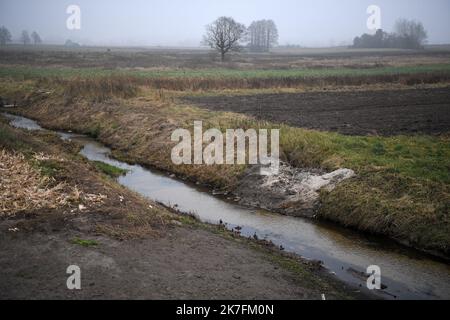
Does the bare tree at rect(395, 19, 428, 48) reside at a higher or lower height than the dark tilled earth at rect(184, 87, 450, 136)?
higher

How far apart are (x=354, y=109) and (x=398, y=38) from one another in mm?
160266

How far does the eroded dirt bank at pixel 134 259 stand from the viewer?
32.4ft

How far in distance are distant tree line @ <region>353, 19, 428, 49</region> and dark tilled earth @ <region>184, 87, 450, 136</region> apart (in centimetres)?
13882

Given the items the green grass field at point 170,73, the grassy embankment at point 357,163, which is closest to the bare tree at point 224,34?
the green grass field at point 170,73

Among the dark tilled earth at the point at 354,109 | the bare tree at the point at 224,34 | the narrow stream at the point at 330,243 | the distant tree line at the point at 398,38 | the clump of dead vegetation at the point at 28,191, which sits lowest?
the narrow stream at the point at 330,243

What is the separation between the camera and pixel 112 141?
97.7ft

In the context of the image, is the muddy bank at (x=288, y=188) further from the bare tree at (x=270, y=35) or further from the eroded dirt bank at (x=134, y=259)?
the bare tree at (x=270, y=35)

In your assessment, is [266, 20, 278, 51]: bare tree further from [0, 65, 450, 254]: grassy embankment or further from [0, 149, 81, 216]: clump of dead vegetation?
[0, 149, 81, 216]: clump of dead vegetation

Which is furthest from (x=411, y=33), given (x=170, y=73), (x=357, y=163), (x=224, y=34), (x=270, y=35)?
(x=357, y=163)

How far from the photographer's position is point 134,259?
11.3 metres

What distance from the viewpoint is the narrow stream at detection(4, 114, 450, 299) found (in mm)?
12055

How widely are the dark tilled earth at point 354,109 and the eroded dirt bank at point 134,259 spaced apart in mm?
14217

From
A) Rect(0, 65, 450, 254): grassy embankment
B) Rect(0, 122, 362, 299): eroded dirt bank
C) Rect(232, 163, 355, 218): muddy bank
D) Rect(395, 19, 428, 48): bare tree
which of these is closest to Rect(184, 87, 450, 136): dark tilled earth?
Rect(0, 65, 450, 254): grassy embankment

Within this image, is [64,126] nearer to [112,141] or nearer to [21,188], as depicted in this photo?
[112,141]
